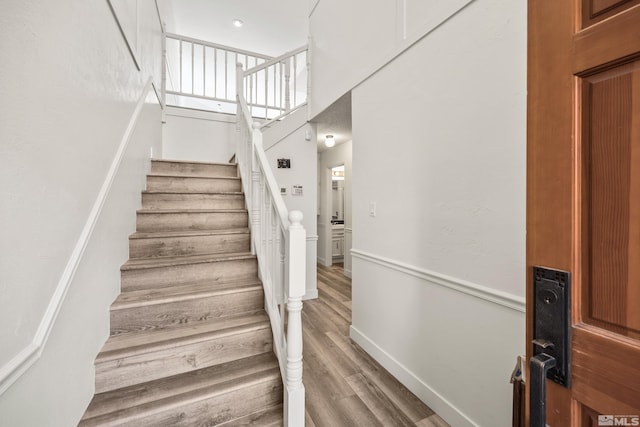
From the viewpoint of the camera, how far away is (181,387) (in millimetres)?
1304

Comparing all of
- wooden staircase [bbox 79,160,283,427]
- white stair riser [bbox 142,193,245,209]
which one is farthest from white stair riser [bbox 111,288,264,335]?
white stair riser [bbox 142,193,245,209]

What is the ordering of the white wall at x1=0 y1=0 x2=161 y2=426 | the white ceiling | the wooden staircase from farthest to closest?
the white ceiling
the wooden staircase
the white wall at x1=0 y1=0 x2=161 y2=426

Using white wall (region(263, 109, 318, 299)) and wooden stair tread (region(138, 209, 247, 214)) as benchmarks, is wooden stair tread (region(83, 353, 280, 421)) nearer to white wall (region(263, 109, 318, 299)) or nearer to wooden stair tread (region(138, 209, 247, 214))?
wooden stair tread (region(138, 209, 247, 214))

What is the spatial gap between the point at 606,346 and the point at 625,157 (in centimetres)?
34

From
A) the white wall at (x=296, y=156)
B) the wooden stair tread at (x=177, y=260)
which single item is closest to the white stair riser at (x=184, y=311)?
the wooden stair tread at (x=177, y=260)

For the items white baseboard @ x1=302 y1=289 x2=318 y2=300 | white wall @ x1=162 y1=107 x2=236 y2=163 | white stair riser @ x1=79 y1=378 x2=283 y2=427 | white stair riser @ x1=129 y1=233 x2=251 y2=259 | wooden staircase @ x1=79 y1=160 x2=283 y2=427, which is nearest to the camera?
white stair riser @ x1=79 y1=378 x2=283 y2=427

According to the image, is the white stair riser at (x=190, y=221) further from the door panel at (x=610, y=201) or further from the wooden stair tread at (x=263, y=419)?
the door panel at (x=610, y=201)

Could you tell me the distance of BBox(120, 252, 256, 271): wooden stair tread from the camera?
65.7 inches

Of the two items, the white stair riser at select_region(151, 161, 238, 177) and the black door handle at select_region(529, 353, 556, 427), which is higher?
the white stair riser at select_region(151, 161, 238, 177)

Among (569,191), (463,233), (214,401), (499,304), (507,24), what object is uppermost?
(507,24)

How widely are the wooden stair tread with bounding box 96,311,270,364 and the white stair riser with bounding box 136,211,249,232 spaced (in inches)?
33.3

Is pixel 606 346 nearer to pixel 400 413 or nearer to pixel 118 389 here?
pixel 400 413

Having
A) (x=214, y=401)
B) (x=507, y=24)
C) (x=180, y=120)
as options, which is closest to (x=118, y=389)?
(x=214, y=401)

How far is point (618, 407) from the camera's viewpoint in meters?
0.45
